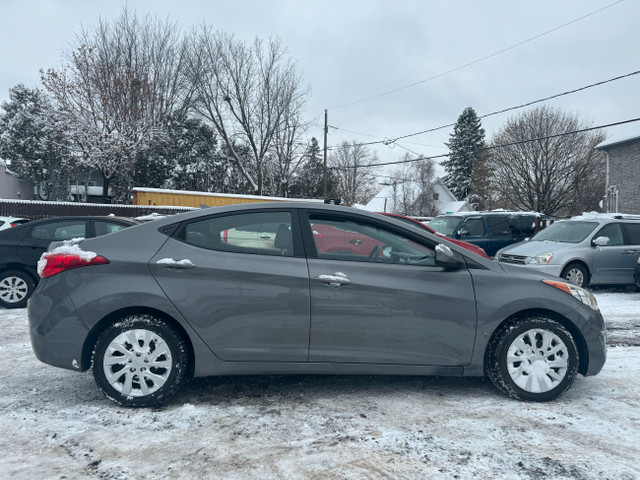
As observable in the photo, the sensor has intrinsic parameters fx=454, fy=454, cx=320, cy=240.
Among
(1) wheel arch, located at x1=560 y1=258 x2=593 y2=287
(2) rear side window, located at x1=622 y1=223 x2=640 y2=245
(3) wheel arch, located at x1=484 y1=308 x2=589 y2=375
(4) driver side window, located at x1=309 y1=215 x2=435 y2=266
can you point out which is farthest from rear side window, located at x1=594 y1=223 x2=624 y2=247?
(4) driver side window, located at x1=309 y1=215 x2=435 y2=266

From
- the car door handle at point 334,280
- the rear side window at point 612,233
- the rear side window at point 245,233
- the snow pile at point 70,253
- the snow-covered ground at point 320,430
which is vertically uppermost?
the rear side window at point 612,233

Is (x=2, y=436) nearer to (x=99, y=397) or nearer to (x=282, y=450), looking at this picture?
(x=99, y=397)

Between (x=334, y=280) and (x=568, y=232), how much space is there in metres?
8.03

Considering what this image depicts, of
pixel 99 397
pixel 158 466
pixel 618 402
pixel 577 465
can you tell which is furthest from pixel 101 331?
pixel 618 402

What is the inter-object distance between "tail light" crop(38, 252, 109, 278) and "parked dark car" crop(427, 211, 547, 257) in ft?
35.3

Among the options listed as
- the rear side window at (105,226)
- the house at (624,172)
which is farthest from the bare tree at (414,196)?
the rear side window at (105,226)

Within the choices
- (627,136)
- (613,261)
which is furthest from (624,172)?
(613,261)

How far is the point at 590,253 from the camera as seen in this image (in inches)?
346

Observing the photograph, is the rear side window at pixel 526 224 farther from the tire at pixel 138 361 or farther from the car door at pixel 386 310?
the tire at pixel 138 361

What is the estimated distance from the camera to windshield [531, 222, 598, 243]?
919 centimetres

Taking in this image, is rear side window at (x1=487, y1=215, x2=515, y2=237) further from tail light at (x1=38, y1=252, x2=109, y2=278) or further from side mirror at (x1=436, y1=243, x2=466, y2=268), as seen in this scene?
tail light at (x1=38, y1=252, x2=109, y2=278)

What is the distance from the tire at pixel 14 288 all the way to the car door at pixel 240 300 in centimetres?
514

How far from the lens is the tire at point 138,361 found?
318 cm

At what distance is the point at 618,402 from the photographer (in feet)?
11.5
